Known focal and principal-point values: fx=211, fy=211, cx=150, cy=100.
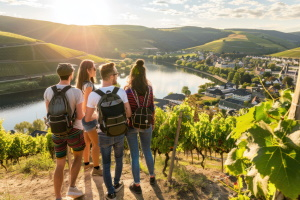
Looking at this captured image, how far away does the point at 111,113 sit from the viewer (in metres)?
2.90

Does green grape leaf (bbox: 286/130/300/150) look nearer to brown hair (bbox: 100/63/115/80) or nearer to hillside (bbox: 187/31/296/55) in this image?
brown hair (bbox: 100/63/115/80)

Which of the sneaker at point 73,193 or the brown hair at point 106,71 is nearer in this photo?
the brown hair at point 106,71

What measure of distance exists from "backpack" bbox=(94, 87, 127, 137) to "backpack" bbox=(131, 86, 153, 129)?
0.96 feet

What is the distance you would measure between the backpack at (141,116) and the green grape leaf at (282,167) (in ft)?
7.93

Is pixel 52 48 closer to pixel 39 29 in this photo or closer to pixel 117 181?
Result: pixel 39 29

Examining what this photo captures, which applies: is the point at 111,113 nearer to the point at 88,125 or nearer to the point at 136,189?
the point at 88,125

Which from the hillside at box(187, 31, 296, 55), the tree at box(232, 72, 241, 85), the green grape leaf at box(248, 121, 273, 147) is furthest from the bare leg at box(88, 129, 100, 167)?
the hillside at box(187, 31, 296, 55)

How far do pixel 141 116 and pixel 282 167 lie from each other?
8.11ft

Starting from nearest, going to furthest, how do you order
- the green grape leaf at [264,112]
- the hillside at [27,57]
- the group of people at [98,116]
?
1. the green grape leaf at [264,112]
2. the group of people at [98,116]
3. the hillside at [27,57]

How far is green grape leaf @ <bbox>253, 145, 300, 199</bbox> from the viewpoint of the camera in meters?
0.87

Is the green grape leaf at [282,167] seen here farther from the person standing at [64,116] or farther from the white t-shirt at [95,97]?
the person standing at [64,116]

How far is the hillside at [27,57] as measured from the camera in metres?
73.8

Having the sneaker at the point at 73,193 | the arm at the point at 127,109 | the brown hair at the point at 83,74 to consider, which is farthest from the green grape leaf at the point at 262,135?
the sneaker at the point at 73,193

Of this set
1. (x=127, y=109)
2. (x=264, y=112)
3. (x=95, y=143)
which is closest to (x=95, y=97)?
(x=127, y=109)
